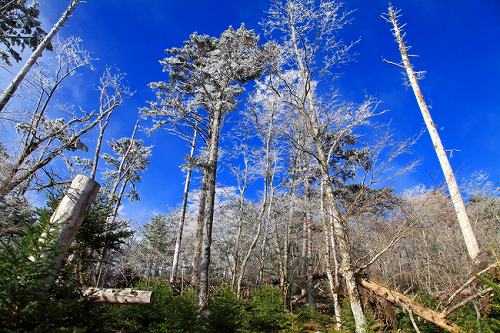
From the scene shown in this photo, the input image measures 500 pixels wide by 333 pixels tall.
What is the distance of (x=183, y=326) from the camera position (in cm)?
705

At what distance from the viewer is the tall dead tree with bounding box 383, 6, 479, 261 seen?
7984mm

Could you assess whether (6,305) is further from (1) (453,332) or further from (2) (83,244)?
(1) (453,332)

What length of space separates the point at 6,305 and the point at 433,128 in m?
11.3

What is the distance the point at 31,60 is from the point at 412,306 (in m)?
12.8

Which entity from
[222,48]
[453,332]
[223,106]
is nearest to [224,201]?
[223,106]

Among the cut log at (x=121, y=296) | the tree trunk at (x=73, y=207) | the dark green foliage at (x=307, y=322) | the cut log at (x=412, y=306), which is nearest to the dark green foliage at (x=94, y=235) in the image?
the cut log at (x=121, y=296)

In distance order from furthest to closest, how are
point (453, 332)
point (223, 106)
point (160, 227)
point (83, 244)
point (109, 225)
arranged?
point (160, 227) → point (223, 106) → point (109, 225) → point (83, 244) → point (453, 332)

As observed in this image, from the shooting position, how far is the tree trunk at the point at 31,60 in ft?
30.3

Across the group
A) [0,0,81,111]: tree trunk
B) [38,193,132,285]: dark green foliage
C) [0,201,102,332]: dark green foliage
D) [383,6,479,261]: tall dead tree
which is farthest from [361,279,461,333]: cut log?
[0,0,81,111]: tree trunk

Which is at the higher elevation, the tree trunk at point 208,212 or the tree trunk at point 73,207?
the tree trunk at point 208,212

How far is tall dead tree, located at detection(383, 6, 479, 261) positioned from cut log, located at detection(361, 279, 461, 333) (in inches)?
113

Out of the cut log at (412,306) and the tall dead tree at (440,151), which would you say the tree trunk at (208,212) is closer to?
the cut log at (412,306)

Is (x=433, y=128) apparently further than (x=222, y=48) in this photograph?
No

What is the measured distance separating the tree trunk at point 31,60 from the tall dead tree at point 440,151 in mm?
12722
